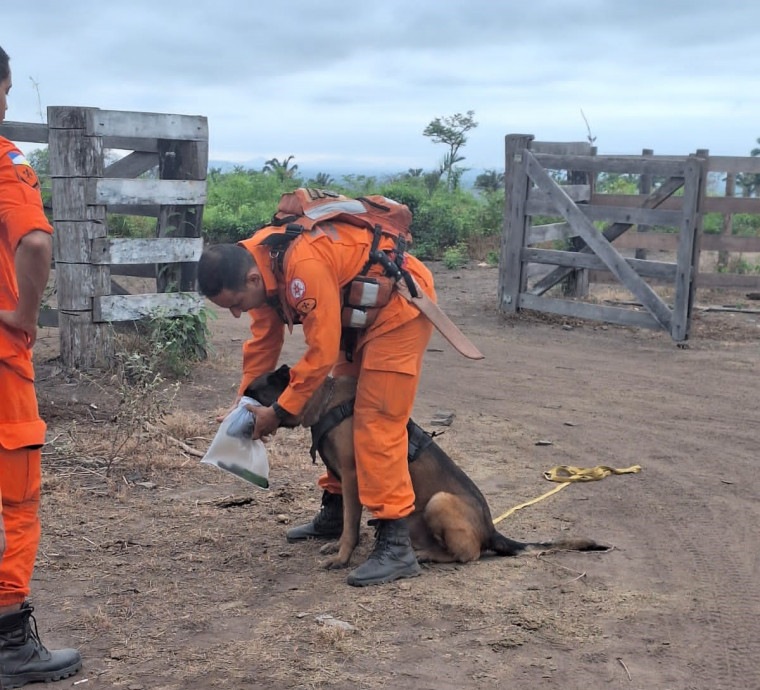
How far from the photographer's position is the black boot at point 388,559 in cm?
446

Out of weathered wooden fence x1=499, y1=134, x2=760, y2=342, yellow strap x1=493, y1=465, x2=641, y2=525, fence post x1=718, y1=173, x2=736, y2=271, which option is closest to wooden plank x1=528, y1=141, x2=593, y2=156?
weathered wooden fence x1=499, y1=134, x2=760, y2=342

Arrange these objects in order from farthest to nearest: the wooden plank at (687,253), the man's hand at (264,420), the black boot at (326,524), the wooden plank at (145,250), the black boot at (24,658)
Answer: the wooden plank at (687,253) < the wooden plank at (145,250) < the black boot at (326,524) < the man's hand at (264,420) < the black boot at (24,658)

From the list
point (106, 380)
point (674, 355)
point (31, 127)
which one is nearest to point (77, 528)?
point (106, 380)

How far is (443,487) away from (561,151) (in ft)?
29.3

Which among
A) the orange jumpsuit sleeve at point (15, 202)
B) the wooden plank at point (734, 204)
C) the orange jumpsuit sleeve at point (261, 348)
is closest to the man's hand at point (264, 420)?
the orange jumpsuit sleeve at point (261, 348)

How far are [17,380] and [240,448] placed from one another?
125cm

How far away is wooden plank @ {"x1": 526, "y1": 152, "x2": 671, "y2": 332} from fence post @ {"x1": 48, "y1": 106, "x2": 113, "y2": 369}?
571 cm

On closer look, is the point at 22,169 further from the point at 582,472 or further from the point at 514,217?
the point at 514,217

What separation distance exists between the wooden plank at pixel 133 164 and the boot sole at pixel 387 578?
5459 millimetres

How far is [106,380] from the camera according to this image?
7945 mm

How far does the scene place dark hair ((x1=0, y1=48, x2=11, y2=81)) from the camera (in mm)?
3277

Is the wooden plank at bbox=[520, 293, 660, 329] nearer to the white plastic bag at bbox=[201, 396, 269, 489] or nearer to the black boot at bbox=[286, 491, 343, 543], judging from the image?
the black boot at bbox=[286, 491, 343, 543]

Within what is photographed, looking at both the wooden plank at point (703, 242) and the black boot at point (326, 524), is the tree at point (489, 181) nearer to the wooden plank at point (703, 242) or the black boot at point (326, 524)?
the wooden plank at point (703, 242)

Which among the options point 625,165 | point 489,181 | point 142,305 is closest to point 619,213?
point 625,165
